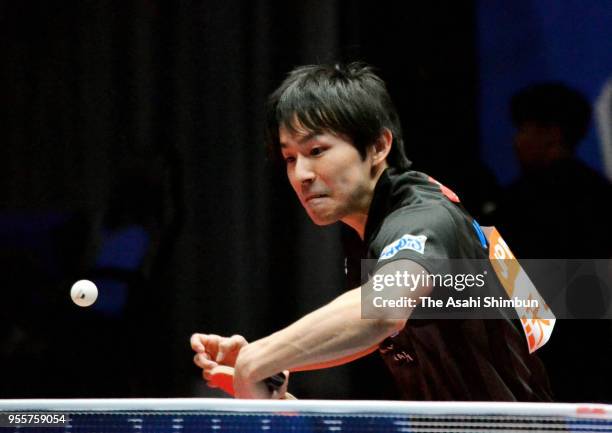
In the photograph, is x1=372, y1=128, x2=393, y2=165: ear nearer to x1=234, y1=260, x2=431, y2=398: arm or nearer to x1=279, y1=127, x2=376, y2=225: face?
x1=279, y1=127, x2=376, y2=225: face

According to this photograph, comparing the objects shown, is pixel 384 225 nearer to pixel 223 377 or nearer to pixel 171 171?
pixel 223 377

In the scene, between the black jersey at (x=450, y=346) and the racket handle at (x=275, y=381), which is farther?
the black jersey at (x=450, y=346)

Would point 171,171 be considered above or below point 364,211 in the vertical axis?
above

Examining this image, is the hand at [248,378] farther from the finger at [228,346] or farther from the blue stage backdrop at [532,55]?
the blue stage backdrop at [532,55]

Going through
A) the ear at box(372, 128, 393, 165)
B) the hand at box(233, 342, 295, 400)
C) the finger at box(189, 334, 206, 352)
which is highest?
the ear at box(372, 128, 393, 165)

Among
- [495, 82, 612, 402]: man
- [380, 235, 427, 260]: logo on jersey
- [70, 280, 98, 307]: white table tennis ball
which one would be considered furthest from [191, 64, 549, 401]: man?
[495, 82, 612, 402]: man

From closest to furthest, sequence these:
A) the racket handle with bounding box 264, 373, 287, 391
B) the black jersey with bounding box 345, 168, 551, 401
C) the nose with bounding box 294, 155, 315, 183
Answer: the racket handle with bounding box 264, 373, 287, 391, the black jersey with bounding box 345, 168, 551, 401, the nose with bounding box 294, 155, 315, 183

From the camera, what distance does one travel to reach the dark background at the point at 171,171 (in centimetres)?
316

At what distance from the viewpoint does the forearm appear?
1.77 meters
